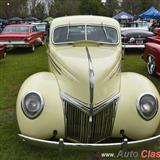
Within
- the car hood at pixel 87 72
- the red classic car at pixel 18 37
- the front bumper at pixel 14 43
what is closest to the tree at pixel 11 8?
the red classic car at pixel 18 37

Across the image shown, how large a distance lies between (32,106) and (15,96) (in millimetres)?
3579

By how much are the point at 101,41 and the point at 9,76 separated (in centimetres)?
497

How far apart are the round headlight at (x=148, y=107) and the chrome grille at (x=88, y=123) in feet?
1.27

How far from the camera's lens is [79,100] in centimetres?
502

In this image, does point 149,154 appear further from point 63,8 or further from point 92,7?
point 63,8

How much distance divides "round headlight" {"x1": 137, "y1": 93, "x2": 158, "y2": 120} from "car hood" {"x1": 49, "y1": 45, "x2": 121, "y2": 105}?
1.38ft

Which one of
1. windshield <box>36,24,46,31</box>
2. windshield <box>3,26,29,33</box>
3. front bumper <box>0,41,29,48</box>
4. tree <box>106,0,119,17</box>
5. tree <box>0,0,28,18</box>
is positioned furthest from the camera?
tree <box>0,0,28,18</box>

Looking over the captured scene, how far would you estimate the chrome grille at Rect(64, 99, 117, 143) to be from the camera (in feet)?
16.2

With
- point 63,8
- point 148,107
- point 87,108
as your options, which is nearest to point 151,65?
point 148,107

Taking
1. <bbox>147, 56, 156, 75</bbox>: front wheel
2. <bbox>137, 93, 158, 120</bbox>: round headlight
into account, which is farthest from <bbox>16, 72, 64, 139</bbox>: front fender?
<bbox>147, 56, 156, 75</bbox>: front wheel

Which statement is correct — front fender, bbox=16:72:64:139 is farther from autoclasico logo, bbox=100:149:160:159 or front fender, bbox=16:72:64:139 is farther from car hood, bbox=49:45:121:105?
autoclasico logo, bbox=100:149:160:159

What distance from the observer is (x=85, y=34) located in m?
6.92

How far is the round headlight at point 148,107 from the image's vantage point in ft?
16.7

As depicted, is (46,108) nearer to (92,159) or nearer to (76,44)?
(92,159)
